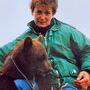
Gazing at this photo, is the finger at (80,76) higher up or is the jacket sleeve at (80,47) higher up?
the jacket sleeve at (80,47)

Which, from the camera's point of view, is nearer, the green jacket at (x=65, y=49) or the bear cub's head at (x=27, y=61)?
the bear cub's head at (x=27, y=61)

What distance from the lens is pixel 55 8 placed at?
253 inches

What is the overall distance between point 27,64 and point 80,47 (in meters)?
0.88

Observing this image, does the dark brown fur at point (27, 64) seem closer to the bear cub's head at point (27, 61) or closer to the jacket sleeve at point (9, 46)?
the bear cub's head at point (27, 61)

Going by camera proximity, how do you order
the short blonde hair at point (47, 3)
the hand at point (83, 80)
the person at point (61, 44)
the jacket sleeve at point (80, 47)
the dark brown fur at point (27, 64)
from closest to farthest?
the dark brown fur at point (27, 64), the hand at point (83, 80), the person at point (61, 44), the jacket sleeve at point (80, 47), the short blonde hair at point (47, 3)

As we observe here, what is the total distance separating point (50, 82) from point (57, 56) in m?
0.56

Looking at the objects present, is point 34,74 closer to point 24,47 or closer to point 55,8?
point 24,47

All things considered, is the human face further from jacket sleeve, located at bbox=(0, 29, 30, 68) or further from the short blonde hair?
jacket sleeve, located at bbox=(0, 29, 30, 68)

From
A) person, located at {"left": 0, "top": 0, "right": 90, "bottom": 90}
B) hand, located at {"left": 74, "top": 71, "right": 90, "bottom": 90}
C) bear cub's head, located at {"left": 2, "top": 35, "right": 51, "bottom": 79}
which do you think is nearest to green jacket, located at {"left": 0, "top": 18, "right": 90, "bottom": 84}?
person, located at {"left": 0, "top": 0, "right": 90, "bottom": 90}

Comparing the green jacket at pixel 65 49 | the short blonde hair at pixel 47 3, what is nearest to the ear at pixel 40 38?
the green jacket at pixel 65 49

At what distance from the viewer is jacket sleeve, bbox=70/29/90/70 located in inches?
245

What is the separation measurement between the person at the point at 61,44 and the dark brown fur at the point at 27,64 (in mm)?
369

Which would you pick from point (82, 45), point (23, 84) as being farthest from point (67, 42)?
Answer: point (23, 84)

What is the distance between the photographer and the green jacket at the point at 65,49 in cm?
604
